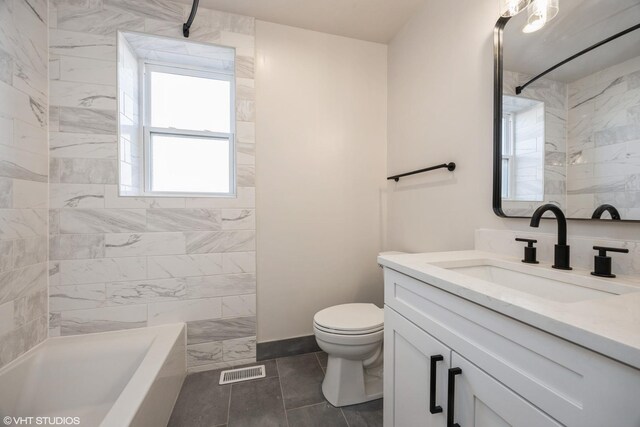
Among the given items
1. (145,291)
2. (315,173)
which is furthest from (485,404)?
(145,291)

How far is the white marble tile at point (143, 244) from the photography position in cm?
150

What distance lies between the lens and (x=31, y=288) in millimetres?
1309

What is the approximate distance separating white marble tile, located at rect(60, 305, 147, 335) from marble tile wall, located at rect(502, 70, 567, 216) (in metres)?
2.17

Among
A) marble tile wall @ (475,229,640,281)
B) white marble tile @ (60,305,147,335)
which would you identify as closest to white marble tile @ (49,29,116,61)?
white marble tile @ (60,305,147,335)

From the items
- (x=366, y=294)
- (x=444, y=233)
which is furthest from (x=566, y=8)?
(x=366, y=294)

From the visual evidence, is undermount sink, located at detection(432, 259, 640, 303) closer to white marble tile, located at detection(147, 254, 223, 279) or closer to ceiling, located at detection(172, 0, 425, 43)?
white marble tile, located at detection(147, 254, 223, 279)

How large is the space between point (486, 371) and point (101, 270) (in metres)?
1.94

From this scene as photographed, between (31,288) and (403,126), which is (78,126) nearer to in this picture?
(31,288)

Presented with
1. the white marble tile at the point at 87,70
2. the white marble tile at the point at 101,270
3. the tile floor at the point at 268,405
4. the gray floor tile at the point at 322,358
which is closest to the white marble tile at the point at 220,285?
the white marble tile at the point at 101,270

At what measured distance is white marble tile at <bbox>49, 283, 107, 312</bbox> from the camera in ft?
4.70

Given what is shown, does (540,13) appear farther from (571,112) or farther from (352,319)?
(352,319)

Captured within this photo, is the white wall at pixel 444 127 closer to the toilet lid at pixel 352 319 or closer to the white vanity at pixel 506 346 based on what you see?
the white vanity at pixel 506 346

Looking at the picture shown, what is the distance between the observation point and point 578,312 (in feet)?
1.47

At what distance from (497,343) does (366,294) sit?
1462 mm
